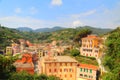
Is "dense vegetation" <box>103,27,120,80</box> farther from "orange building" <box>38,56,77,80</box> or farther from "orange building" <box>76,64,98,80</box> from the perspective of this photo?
"orange building" <box>38,56,77,80</box>

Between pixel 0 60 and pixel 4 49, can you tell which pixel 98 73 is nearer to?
pixel 0 60

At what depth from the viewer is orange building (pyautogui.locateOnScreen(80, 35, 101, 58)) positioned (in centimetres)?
5561

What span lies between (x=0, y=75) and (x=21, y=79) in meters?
17.4

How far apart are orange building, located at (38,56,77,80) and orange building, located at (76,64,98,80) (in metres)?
1.35

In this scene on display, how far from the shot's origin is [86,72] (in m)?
45.2

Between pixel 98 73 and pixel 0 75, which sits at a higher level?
pixel 0 75

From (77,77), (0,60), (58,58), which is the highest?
(0,60)

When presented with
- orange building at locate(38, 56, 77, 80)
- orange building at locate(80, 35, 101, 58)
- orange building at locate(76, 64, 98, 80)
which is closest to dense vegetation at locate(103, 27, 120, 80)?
orange building at locate(76, 64, 98, 80)

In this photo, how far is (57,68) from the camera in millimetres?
47375

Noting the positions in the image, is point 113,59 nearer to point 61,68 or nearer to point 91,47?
point 61,68

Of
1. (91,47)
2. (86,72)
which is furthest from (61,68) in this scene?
(91,47)

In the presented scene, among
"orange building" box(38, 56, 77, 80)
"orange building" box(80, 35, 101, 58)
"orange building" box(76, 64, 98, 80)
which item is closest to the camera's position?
"orange building" box(76, 64, 98, 80)

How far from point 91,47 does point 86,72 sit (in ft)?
45.1

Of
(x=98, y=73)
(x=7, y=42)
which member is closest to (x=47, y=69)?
(x=98, y=73)
